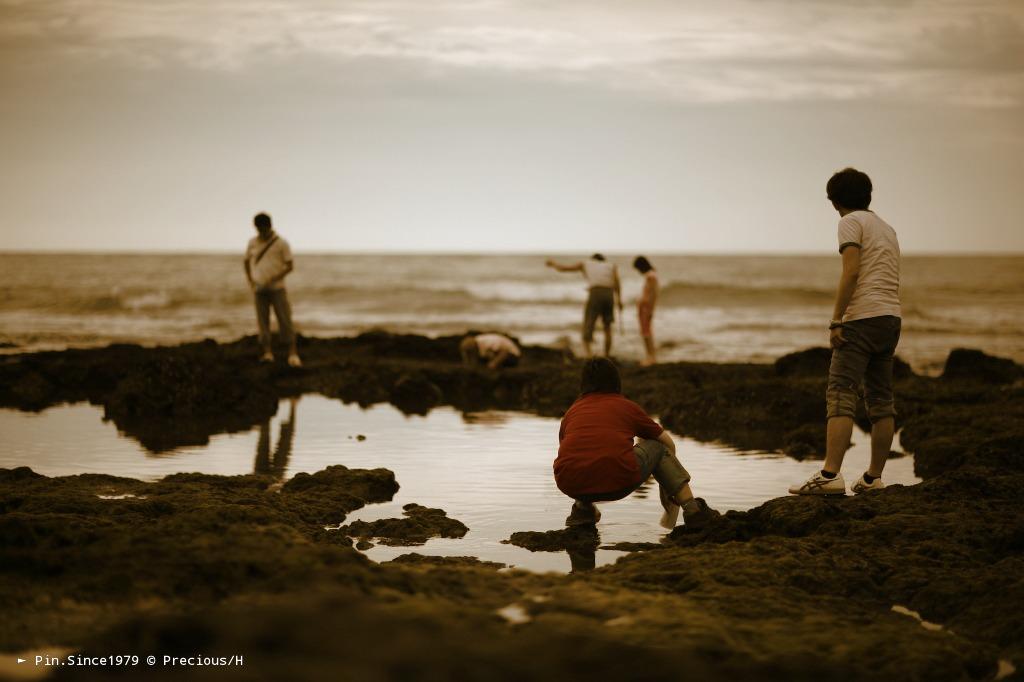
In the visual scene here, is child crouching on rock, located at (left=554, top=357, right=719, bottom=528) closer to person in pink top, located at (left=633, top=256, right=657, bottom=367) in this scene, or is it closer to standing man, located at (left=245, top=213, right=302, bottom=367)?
standing man, located at (left=245, top=213, right=302, bottom=367)

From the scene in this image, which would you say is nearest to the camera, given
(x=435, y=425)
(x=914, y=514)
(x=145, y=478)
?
(x=914, y=514)

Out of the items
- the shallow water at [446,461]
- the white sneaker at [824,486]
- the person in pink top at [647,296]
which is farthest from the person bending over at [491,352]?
the white sneaker at [824,486]

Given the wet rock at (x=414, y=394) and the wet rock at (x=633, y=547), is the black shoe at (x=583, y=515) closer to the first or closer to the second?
the wet rock at (x=633, y=547)

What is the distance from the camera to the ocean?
25109mm

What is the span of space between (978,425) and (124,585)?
25.9ft

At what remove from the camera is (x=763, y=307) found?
4206 cm

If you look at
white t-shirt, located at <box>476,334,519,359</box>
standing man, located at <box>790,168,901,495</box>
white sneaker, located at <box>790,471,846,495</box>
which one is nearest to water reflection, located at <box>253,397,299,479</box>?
white sneaker, located at <box>790,471,846,495</box>

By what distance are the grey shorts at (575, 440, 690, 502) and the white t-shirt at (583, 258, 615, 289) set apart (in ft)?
31.1

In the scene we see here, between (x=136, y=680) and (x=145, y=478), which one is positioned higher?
(x=136, y=680)

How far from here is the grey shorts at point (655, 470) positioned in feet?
19.7

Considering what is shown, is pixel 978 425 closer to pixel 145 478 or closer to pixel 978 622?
pixel 978 622

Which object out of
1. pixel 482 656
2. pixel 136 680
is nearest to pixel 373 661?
pixel 482 656

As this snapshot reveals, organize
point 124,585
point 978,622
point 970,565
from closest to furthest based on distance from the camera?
point 124,585, point 978,622, point 970,565

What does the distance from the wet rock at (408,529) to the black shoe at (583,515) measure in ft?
2.10
